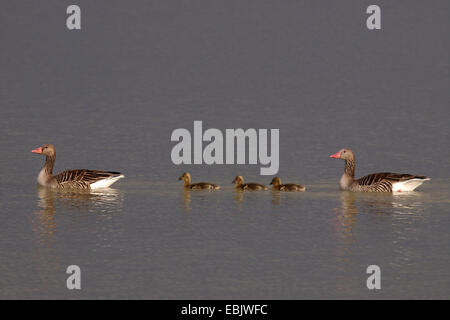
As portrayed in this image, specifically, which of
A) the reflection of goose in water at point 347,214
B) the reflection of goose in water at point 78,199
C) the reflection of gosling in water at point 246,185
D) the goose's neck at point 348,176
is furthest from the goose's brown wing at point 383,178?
the reflection of goose in water at point 78,199

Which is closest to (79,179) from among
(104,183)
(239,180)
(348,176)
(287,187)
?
(104,183)

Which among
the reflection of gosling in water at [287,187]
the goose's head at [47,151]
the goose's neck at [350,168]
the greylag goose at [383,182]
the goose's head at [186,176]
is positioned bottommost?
the reflection of gosling in water at [287,187]

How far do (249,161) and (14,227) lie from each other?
1207cm

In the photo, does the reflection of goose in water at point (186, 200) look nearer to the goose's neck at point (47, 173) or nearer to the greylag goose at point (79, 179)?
the greylag goose at point (79, 179)

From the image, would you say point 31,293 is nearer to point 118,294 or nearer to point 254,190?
point 118,294

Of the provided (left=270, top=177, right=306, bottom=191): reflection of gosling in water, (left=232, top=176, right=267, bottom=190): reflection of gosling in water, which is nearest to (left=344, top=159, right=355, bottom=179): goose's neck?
(left=270, top=177, right=306, bottom=191): reflection of gosling in water

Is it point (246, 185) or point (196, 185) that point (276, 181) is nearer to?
point (246, 185)

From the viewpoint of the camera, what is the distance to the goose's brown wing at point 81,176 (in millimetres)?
27047

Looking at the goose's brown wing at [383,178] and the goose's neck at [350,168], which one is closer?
the goose's brown wing at [383,178]

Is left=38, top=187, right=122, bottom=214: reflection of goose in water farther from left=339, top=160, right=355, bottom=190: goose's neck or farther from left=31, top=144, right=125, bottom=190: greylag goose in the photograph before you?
left=339, top=160, right=355, bottom=190: goose's neck

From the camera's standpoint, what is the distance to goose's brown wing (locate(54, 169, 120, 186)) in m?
27.0

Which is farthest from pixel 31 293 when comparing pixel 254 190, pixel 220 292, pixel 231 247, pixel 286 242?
pixel 254 190

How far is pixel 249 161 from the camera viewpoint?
103 ft

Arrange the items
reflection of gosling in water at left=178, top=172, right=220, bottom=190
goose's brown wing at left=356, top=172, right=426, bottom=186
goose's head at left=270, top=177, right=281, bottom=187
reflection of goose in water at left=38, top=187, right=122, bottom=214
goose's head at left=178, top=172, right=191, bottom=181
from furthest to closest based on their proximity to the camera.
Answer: goose's head at left=178, top=172, right=191, bottom=181 < goose's head at left=270, top=177, right=281, bottom=187 < goose's brown wing at left=356, top=172, right=426, bottom=186 < reflection of gosling in water at left=178, top=172, right=220, bottom=190 < reflection of goose in water at left=38, top=187, right=122, bottom=214
